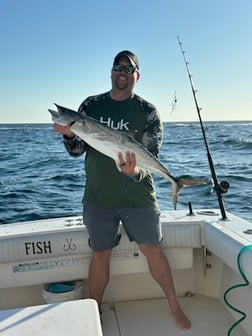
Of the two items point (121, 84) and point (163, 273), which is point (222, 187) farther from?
point (121, 84)

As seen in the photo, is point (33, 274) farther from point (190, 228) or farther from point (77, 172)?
point (77, 172)

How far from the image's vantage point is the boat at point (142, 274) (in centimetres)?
316

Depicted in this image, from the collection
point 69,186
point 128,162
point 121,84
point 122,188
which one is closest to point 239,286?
point 122,188

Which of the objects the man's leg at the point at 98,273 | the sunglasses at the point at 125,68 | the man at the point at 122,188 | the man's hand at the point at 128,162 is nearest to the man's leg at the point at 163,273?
the man at the point at 122,188

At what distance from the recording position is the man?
121 inches

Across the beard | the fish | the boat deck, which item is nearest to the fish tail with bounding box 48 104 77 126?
the fish

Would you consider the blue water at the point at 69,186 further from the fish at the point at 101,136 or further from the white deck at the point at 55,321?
the white deck at the point at 55,321

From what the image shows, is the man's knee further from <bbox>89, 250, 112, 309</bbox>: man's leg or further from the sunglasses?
the sunglasses

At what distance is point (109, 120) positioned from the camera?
308 centimetres

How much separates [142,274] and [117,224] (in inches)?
29.9

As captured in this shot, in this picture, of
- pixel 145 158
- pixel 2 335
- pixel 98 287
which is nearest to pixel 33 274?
pixel 98 287

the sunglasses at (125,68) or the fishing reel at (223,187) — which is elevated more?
the sunglasses at (125,68)

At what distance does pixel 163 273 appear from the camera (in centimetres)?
319

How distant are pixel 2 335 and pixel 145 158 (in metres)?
1.56
